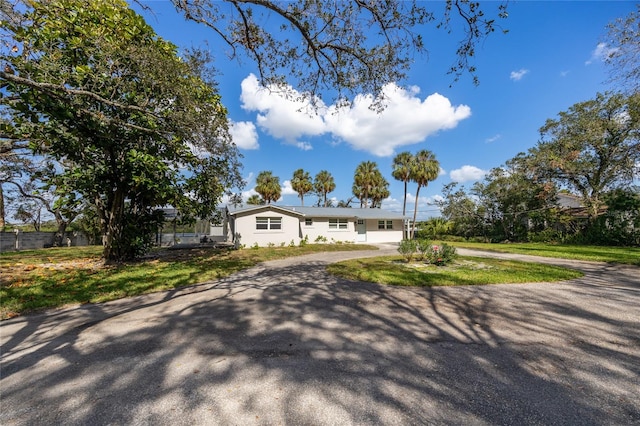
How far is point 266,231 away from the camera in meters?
19.4

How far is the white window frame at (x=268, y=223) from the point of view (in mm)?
19266

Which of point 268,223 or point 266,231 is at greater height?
point 268,223

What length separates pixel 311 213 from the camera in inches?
854

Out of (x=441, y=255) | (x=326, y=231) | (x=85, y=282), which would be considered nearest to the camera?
(x=85, y=282)

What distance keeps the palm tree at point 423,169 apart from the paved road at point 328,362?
2413 centimetres

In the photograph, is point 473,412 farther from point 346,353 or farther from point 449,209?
point 449,209

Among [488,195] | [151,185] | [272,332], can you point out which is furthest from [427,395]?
[488,195]

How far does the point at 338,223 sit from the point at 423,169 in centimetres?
1261

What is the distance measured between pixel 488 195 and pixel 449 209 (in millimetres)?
3971

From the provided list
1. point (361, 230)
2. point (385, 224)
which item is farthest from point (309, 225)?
point (385, 224)

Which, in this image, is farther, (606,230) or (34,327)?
(606,230)

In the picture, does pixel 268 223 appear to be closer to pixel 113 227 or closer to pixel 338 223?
pixel 338 223

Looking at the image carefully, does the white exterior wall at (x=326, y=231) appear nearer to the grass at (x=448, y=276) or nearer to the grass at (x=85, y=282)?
the grass at (x=85, y=282)

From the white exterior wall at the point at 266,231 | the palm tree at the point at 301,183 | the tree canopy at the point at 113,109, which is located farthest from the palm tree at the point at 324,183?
the tree canopy at the point at 113,109
